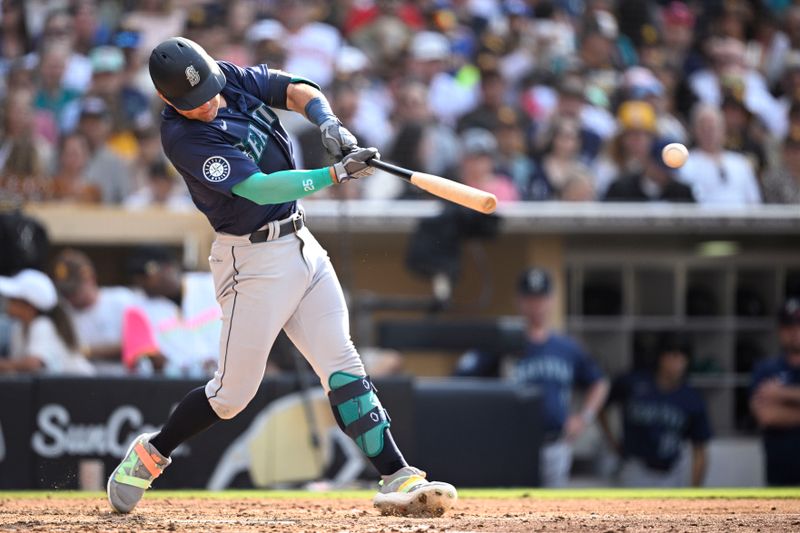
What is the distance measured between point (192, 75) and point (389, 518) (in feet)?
6.18

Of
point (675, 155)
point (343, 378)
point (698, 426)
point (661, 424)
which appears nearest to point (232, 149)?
point (343, 378)

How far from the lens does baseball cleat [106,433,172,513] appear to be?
16.8 ft

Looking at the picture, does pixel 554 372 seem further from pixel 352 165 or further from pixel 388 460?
pixel 352 165

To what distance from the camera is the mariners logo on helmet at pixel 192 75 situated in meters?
4.69

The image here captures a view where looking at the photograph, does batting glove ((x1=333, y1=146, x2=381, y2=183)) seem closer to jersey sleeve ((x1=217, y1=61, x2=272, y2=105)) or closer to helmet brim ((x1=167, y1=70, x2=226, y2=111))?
helmet brim ((x1=167, y1=70, x2=226, y2=111))

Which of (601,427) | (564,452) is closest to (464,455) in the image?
(564,452)

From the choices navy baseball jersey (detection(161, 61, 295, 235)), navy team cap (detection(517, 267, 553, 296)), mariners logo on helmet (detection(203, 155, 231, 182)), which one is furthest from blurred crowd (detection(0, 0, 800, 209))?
mariners logo on helmet (detection(203, 155, 231, 182))

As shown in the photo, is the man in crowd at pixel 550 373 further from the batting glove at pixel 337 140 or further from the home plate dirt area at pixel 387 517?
the batting glove at pixel 337 140

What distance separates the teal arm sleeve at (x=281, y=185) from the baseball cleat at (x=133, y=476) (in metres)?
1.24

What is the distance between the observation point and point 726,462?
391 inches

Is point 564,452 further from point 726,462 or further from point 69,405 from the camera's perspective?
point 69,405

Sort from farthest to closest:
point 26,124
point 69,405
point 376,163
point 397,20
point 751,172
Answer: point 397,20 < point 751,172 < point 26,124 < point 69,405 < point 376,163

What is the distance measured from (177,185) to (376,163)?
5.04 m

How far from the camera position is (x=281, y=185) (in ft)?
15.0
